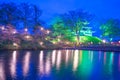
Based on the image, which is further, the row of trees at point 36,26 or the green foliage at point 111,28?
the green foliage at point 111,28

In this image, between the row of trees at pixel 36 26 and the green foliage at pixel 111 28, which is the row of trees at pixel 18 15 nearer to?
the row of trees at pixel 36 26

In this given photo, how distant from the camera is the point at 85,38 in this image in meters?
91.2

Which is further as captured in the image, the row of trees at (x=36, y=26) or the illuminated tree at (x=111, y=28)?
the illuminated tree at (x=111, y=28)

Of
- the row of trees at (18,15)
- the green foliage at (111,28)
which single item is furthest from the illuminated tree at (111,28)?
the row of trees at (18,15)

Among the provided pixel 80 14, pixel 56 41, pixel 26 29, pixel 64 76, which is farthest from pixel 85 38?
pixel 64 76

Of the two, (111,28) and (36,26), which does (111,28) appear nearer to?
(111,28)

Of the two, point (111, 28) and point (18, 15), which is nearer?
point (18, 15)

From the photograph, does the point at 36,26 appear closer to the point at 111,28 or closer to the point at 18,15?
the point at 18,15

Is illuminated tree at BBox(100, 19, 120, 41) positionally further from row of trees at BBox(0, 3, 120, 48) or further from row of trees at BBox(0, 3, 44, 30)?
row of trees at BBox(0, 3, 44, 30)

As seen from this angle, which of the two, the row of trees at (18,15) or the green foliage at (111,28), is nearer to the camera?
the row of trees at (18,15)

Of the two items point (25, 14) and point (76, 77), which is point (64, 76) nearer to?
point (76, 77)

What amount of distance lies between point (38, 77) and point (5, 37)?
40770 mm

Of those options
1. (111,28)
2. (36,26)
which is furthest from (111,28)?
(36,26)

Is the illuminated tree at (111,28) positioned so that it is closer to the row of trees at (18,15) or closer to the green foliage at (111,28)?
the green foliage at (111,28)
